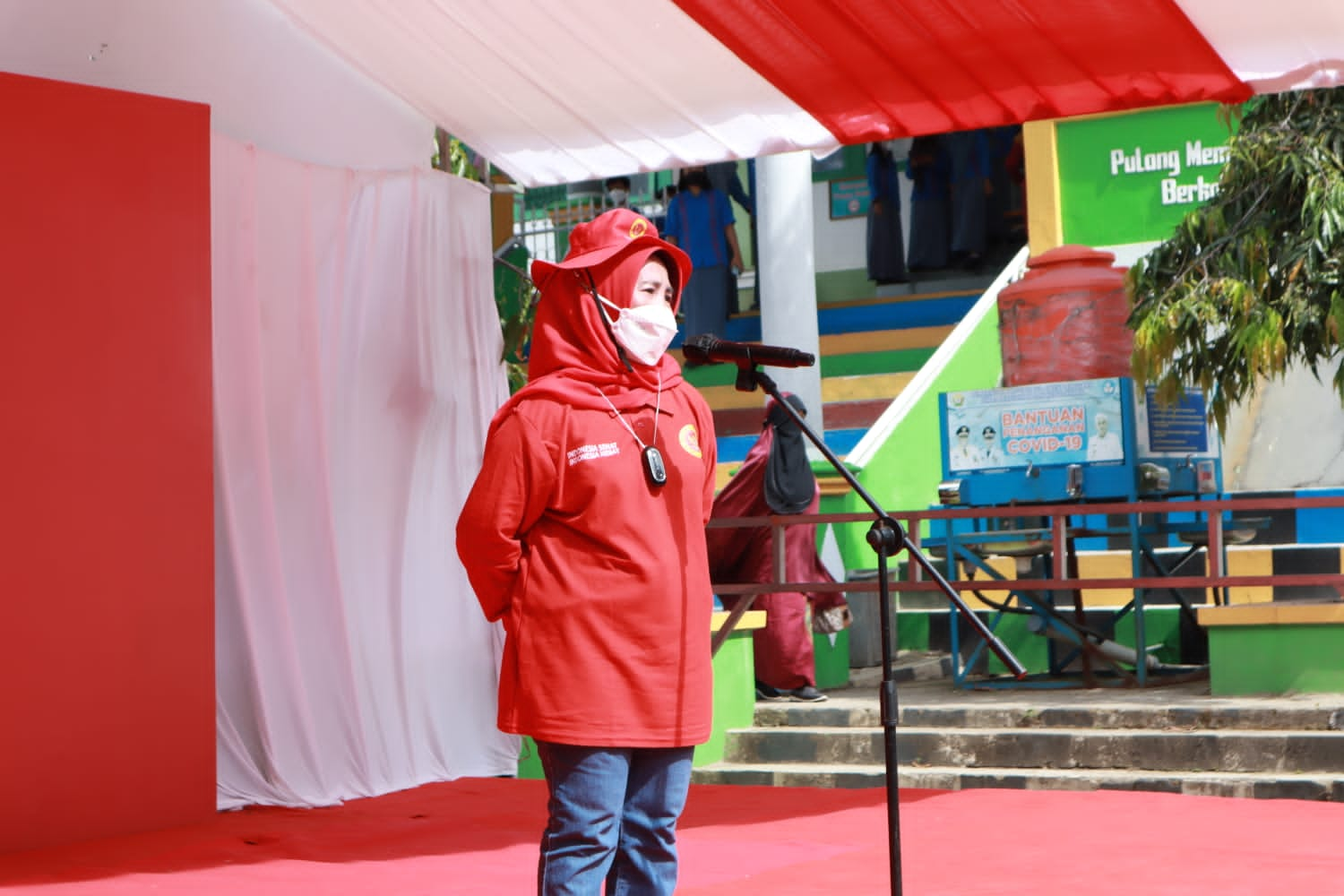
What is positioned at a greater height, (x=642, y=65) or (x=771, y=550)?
(x=642, y=65)

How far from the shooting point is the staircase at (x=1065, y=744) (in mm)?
→ 7520

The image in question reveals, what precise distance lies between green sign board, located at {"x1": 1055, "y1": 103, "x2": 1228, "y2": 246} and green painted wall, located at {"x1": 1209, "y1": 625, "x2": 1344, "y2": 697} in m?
6.15

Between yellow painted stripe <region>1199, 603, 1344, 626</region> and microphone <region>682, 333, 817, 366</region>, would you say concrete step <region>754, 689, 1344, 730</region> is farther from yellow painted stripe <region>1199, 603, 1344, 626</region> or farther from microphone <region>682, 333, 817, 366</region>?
microphone <region>682, 333, 817, 366</region>

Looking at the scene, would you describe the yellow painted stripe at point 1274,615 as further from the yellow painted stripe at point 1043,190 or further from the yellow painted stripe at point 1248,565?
the yellow painted stripe at point 1043,190

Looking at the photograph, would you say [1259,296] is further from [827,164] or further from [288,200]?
[827,164]

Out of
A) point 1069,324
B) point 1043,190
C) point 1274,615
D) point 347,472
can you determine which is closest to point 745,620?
point 347,472

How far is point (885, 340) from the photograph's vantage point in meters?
15.7

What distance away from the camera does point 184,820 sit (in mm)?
6387

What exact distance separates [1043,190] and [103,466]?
33.1 feet

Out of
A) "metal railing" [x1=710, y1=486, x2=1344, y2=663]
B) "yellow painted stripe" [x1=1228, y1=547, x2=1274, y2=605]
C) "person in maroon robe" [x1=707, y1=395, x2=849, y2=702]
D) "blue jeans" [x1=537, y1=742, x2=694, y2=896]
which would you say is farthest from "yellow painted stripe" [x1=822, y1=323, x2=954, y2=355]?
"blue jeans" [x1=537, y1=742, x2=694, y2=896]

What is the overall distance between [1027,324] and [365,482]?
15.1ft

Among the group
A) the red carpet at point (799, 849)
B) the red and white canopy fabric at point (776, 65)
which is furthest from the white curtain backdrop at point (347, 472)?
the red and white canopy fabric at point (776, 65)

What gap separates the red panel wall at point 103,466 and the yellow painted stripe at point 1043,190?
9.33 metres

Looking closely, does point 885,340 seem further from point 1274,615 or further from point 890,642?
point 890,642
